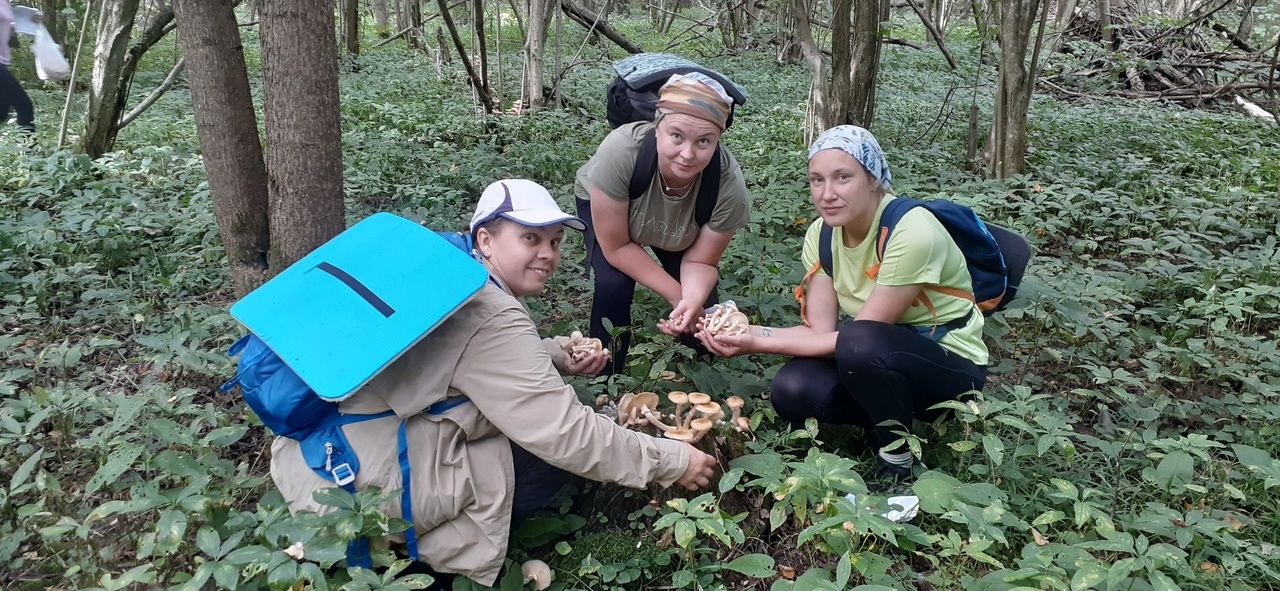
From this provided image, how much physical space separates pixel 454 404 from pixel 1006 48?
240 inches

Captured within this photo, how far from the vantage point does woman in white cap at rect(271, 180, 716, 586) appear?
2.12 meters

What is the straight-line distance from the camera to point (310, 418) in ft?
6.88

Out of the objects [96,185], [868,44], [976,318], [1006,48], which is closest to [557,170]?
[868,44]

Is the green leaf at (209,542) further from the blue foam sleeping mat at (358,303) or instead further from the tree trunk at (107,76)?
the tree trunk at (107,76)

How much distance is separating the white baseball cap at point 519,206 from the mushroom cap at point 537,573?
3.46 feet

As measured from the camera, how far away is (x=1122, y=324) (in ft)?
12.2

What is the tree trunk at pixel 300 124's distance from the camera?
2898 millimetres

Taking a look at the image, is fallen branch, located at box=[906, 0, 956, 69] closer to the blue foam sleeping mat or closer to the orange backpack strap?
the orange backpack strap

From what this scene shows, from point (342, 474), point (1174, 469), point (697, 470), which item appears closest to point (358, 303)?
point (342, 474)

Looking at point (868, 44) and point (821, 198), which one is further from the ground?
point (868, 44)

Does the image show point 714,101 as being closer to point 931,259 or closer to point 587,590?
point 931,259

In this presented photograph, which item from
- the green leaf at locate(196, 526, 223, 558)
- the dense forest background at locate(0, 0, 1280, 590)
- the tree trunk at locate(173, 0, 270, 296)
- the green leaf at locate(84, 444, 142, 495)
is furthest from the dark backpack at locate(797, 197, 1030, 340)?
the tree trunk at locate(173, 0, 270, 296)

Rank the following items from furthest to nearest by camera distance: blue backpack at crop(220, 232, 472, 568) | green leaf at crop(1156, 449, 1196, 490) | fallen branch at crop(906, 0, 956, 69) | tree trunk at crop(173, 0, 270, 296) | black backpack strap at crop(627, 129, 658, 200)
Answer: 1. fallen branch at crop(906, 0, 956, 69)
2. tree trunk at crop(173, 0, 270, 296)
3. black backpack strap at crop(627, 129, 658, 200)
4. green leaf at crop(1156, 449, 1196, 490)
5. blue backpack at crop(220, 232, 472, 568)

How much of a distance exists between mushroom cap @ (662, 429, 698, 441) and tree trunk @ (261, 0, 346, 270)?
171 cm
